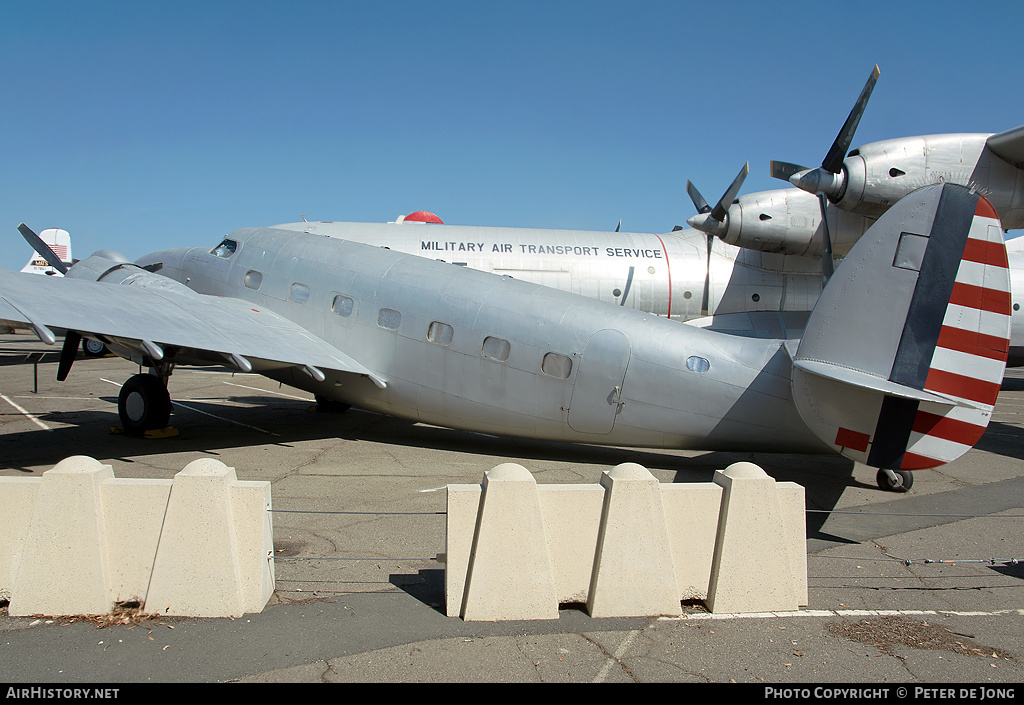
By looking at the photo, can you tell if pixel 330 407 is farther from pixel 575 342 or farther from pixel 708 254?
pixel 708 254

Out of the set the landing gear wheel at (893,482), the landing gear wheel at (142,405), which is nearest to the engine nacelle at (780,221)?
the landing gear wheel at (893,482)

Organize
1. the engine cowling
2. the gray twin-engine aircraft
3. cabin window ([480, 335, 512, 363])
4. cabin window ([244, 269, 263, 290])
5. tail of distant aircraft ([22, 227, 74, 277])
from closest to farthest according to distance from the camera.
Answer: the gray twin-engine aircraft → cabin window ([480, 335, 512, 363]) → cabin window ([244, 269, 263, 290]) → the engine cowling → tail of distant aircraft ([22, 227, 74, 277])

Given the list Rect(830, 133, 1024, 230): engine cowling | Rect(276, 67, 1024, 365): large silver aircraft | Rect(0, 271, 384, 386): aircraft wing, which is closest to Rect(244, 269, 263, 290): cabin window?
→ Rect(0, 271, 384, 386): aircraft wing

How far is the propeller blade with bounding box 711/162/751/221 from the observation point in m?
18.9

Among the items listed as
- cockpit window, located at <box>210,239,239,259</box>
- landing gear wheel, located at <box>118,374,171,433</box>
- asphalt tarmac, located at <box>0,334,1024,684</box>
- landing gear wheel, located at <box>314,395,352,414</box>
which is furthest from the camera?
landing gear wheel, located at <box>314,395,352,414</box>

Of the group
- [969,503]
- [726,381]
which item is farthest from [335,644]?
[969,503]

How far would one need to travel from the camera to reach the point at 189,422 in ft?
47.7

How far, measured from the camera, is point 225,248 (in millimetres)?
14766

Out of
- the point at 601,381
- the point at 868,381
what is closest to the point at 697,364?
the point at 601,381

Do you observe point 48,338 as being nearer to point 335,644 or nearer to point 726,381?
point 335,644

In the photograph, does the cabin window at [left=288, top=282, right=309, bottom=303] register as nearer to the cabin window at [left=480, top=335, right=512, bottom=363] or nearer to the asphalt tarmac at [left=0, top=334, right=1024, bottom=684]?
the asphalt tarmac at [left=0, top=334, right=1024, bottom=684]

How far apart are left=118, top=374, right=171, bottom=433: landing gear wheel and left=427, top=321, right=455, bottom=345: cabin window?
5.32 meters

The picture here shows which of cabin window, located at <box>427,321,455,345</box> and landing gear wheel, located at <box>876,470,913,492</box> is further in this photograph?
cabin window, located at <box>427,321,455,345</box>

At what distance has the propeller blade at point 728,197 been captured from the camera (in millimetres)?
18922
